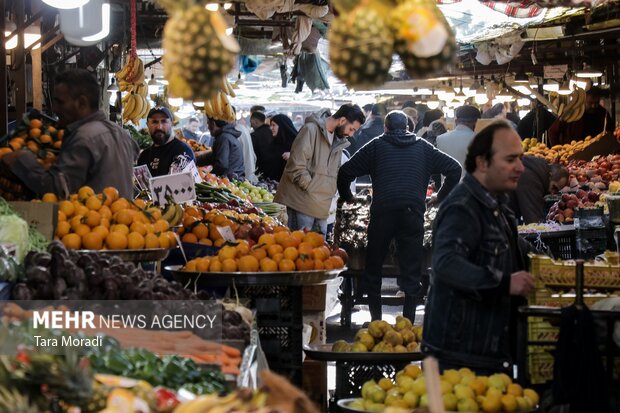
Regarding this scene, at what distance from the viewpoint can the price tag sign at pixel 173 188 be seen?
7.34m

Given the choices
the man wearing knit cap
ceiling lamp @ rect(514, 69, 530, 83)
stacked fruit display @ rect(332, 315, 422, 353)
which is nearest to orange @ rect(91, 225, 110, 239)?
stacked fruit display @ rect(332, 315, 422, 353)

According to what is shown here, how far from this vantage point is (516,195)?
10148 millimetres

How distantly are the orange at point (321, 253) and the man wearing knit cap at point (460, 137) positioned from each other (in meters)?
5.85

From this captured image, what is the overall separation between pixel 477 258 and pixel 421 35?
225cm

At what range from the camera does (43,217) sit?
5711 millimetres

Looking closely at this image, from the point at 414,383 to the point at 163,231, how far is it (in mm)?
1985

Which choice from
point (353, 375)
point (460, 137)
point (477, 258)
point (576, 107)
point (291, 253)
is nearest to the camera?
point (477, 258)

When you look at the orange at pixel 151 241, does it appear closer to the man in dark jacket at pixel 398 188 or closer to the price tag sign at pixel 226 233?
the price tag sign at pixel 226 233

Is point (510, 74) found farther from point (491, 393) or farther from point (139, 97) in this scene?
point (491, 393)

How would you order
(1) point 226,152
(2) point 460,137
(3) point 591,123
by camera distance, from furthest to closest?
(3) point 591,123
(1) point 226,152
(2) point 460,137

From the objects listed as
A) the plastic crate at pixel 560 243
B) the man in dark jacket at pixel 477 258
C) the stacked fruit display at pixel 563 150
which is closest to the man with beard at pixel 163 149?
the plastic crate at pixel 560 243

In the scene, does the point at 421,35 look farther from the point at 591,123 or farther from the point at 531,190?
the point at 591,123

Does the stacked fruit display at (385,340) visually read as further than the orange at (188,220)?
No

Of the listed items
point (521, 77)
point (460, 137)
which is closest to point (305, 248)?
point (460, 137)
